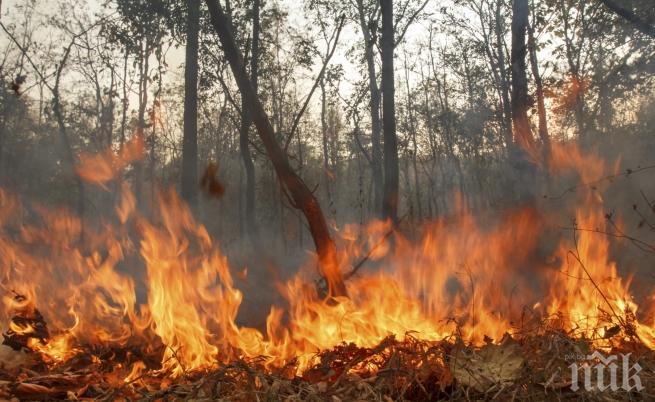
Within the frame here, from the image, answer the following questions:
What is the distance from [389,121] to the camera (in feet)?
38.2

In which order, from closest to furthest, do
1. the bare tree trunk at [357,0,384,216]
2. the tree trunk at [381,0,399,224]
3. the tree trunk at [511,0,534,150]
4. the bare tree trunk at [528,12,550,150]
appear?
the tree trunk at [511,0,534,150], the tree trunk at [381,0,399,224], the bare tree trunk at [528,12,550,150], the bare tree trunk at [357,0,384,216]

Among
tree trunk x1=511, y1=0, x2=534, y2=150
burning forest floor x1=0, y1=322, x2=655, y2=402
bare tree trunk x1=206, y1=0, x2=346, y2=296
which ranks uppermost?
tree trunk x1=511, y1=0, x2=534, y2=150

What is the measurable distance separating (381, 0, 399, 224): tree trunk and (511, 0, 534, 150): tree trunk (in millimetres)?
2869

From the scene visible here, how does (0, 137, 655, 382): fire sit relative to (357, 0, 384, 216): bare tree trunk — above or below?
below

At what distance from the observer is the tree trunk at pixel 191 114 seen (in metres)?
13.4

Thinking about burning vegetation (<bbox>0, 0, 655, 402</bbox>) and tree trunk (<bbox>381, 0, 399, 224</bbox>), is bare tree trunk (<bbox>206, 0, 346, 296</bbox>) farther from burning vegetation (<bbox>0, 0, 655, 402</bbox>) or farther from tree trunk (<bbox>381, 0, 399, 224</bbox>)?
tree trunk (<bbox>381, 0, 399, 224</bbox>)

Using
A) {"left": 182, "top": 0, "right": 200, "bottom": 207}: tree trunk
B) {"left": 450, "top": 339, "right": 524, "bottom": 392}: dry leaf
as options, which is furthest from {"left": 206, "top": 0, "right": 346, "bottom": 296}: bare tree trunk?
{"left": 182, "top": 0, "right": 200, "bottom": 207}: tree trunk

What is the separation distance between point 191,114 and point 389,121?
6.01m

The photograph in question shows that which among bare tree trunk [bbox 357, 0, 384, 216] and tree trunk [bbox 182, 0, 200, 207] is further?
bare tree trunk [bbox 357, 0, 384, 216]

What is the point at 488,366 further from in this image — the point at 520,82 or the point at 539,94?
the point at 539,94

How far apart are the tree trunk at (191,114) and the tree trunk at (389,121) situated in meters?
5.50

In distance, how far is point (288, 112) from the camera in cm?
3033

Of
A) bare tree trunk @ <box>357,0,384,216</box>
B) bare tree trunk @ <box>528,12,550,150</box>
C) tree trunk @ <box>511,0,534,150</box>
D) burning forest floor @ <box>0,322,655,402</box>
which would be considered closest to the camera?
burning forest floor @ <box>0,322,655,402</box>

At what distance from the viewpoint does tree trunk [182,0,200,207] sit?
44.1 feet
